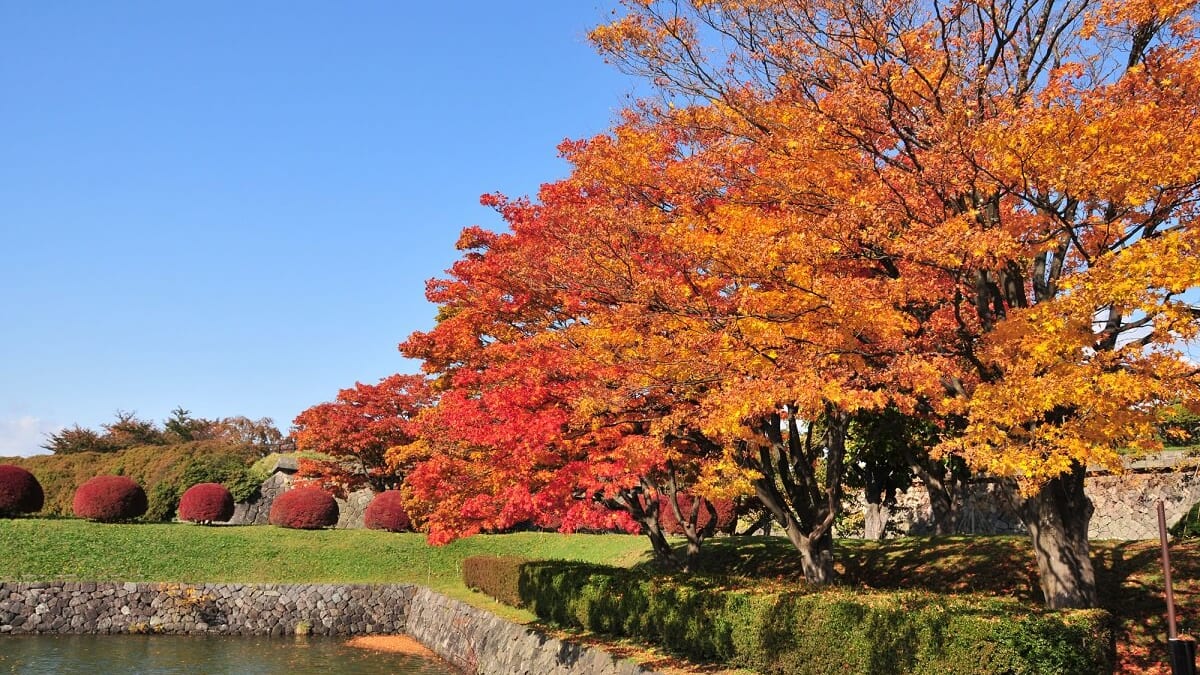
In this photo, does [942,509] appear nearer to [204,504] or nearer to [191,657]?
[191,657]

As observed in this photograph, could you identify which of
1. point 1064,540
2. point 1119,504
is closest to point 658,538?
point 1064,540

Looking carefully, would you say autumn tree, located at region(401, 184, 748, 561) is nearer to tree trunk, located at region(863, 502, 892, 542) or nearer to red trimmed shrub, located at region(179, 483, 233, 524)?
tree trunk, located at region(863, 502, 892, 542)

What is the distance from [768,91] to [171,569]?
23875mm

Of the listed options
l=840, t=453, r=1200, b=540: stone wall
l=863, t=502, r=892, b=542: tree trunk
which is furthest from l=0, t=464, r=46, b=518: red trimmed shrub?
l=840, t=453, r=1200, b=540: stone wall

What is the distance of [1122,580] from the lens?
1313cm

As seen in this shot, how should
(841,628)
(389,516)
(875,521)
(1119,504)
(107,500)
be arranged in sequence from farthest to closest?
(389,516)
(107,500)
(875,521)
(1119,504)
(841,628)

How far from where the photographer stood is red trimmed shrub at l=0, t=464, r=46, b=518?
29000 millimetres

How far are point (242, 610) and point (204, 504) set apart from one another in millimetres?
9675

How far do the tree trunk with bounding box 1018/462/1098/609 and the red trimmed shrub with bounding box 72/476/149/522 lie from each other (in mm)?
29301

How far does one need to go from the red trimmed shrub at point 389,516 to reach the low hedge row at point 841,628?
1681 centimetres

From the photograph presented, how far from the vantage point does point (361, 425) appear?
1356 inches

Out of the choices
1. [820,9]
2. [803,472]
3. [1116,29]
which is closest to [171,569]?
[803,472]

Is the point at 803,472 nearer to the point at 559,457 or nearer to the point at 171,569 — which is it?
the point at 559,457

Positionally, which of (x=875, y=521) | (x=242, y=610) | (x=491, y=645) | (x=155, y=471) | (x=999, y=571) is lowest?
(x=242, y=610)
